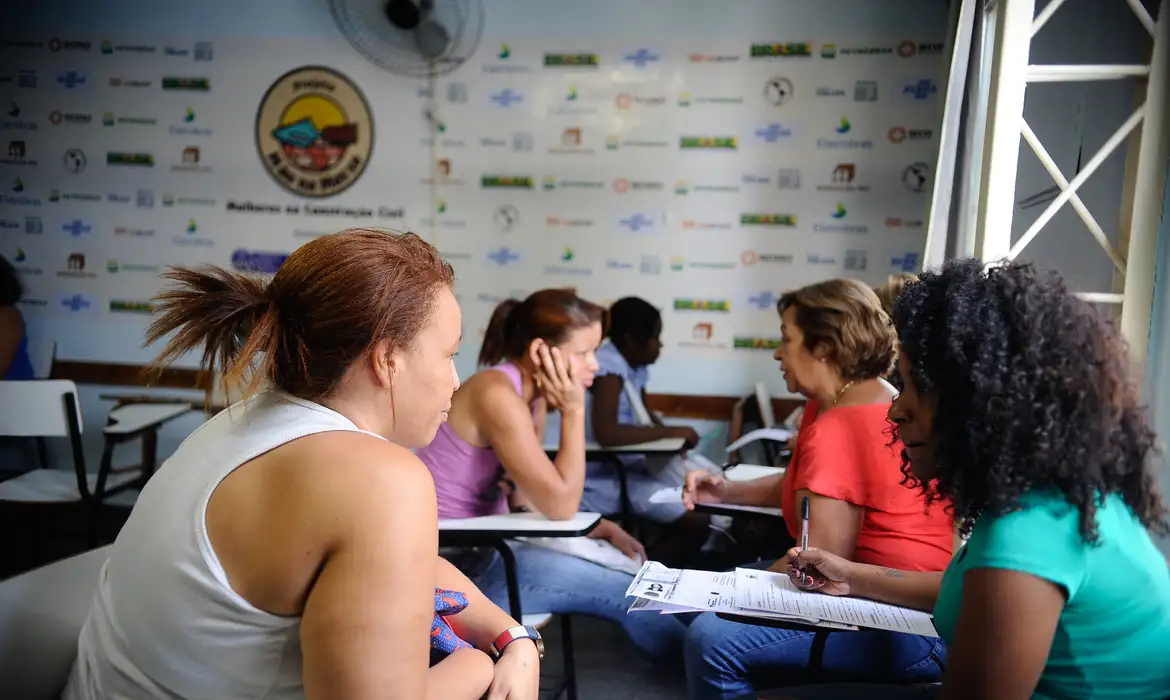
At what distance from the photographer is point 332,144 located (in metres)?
4.59

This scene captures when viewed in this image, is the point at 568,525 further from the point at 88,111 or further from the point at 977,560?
the point at 88,111

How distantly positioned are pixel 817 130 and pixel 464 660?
3800mm

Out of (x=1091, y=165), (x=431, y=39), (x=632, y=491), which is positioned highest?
(x=431, y=39)

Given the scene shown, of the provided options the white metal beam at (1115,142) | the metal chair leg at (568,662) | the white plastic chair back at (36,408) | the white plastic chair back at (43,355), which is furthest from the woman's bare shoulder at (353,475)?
the white plastic chair back at (43,355)

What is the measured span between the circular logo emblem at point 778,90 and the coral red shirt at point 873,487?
2903 millimetres

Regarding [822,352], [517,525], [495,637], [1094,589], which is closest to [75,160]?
[517,525]

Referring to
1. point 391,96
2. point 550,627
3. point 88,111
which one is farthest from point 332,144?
point 550,627

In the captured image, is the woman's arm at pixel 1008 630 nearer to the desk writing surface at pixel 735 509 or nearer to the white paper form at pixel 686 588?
the white paper form at pixel 686 588

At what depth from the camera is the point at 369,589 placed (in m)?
0.83

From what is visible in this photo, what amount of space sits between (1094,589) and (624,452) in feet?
7.33

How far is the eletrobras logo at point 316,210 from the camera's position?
4594mm

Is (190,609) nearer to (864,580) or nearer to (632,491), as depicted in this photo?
(864,580)

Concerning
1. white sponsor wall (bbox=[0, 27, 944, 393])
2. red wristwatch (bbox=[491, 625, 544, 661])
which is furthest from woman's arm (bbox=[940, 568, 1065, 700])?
white sponsor wall (bbox=[0, 27, 944, 393])

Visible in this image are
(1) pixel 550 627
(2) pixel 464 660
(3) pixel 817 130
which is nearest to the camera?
(2) pixel 464 660
